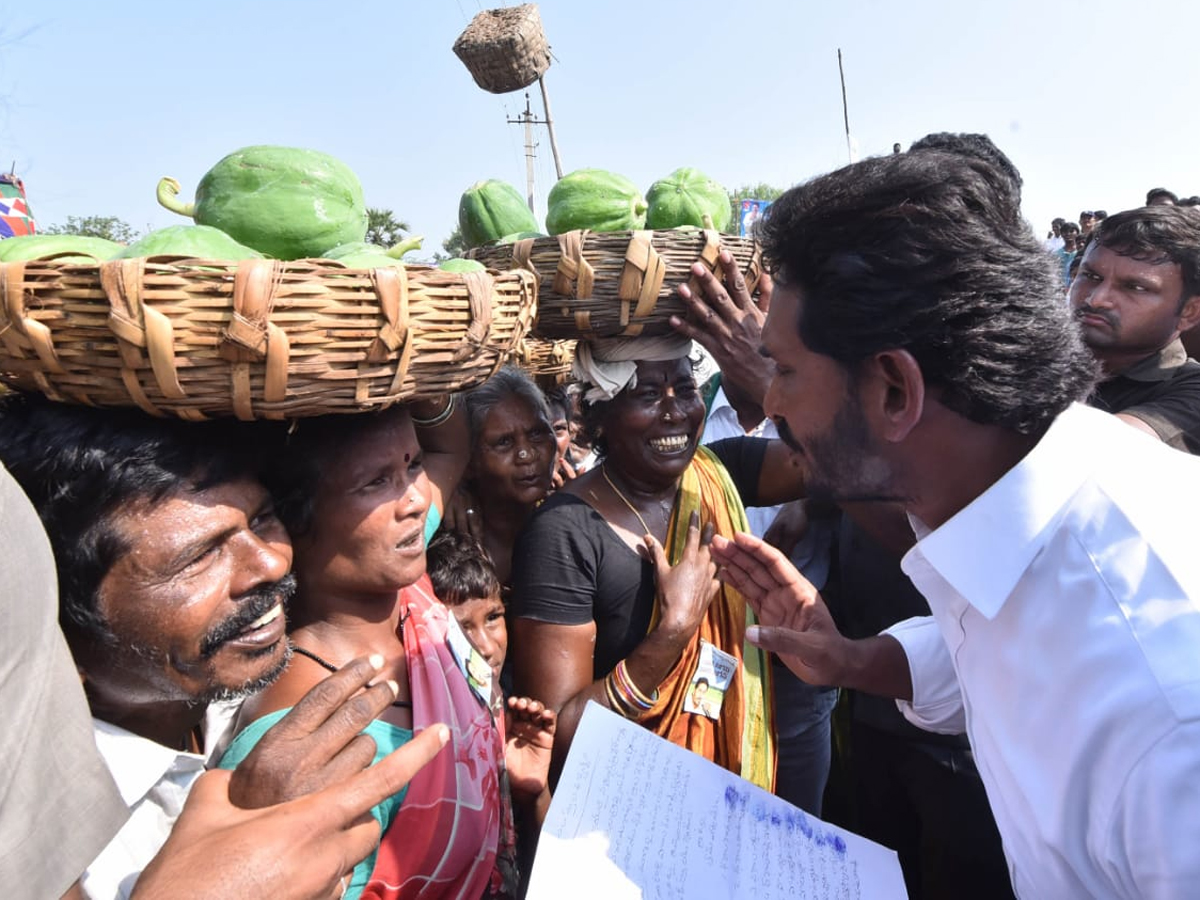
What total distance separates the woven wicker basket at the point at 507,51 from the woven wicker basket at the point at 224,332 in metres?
3.95

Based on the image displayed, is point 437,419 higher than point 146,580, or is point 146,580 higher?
point 146,580

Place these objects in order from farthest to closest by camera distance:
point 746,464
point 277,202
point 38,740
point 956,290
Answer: point 746,464, point 277,202, point 956,290, point 38,740

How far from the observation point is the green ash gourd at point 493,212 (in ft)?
6.39

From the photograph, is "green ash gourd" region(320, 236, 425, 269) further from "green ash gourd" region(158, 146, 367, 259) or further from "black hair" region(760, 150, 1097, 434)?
"black hair" region(760, 150, 1097, 434)

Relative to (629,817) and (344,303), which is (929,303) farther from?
(629,817)

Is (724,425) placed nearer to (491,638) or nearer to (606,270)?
(491,638)

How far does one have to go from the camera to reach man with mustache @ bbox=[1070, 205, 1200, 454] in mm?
2697

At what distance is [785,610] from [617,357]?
88 cm

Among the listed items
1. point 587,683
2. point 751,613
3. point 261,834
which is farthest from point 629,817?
point 751,613

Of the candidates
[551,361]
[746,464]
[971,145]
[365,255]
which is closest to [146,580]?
[365,255]

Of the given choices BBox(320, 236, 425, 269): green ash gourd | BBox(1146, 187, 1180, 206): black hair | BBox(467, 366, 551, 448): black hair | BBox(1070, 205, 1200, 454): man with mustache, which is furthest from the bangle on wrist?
BBox(1146, 187, 1180, 206): black hair

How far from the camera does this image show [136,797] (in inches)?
47.9

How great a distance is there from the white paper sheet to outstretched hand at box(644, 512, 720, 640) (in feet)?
1.30

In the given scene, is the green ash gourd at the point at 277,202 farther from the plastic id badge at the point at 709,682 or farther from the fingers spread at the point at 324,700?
the plastic id badge at the point at 709,682
